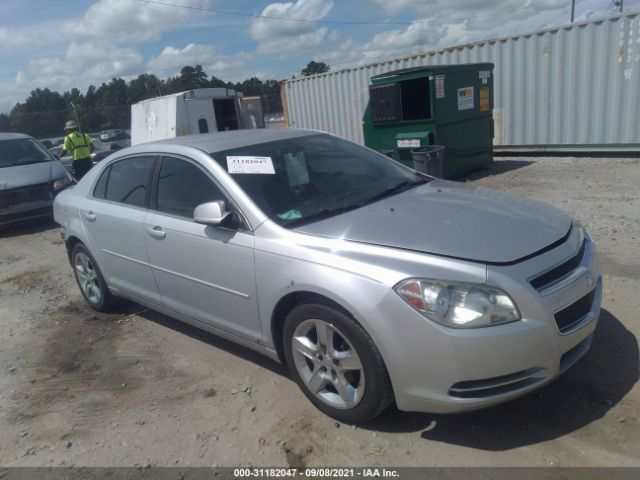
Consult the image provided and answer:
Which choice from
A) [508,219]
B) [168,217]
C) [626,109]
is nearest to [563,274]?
[508,219]

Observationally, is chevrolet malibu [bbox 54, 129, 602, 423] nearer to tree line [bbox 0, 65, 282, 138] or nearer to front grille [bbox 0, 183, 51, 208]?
front grille [bbox 0, 183, 51, 208]

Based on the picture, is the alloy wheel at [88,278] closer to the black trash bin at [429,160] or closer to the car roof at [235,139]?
the car roof at [235,139]

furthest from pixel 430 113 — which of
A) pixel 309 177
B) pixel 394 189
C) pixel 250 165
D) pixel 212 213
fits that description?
pixel 212 213

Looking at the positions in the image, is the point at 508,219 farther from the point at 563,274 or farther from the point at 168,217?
the point at 168,217

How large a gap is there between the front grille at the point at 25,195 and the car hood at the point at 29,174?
7 centimetres

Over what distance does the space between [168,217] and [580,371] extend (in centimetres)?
292

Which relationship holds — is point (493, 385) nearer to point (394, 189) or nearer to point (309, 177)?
point (394, 189)

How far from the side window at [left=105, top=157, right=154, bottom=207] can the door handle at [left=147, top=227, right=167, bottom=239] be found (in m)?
0.30

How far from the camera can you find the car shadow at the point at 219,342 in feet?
12.0

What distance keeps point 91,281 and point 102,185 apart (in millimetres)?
989

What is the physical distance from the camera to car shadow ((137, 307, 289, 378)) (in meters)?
3.67

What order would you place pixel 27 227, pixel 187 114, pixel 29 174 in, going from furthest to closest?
1. pixel 187 114
2. pixel 27 227
3. pixel 29 174

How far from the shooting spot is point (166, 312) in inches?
159

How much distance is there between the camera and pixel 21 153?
10.1 m
